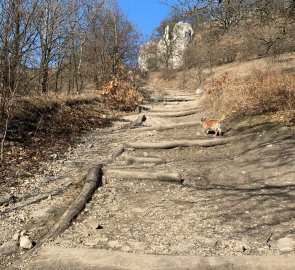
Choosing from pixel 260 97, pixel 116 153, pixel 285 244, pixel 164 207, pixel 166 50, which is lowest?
pixel 285 244

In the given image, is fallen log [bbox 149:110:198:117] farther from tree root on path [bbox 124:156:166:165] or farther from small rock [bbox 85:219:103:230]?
small rock [bbox 85:219:103:230]

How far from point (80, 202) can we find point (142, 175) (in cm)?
144

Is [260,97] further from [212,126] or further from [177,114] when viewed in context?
[177,114]

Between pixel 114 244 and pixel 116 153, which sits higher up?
pixel 116 153

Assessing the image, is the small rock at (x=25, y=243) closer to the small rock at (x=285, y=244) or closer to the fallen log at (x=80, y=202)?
the fallen log at (x=80, y=202)

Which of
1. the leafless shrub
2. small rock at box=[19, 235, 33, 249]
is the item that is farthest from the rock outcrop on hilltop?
small rock at box=[19, 235, 33, 249]

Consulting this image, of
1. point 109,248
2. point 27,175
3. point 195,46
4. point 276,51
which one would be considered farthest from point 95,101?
point 195,46

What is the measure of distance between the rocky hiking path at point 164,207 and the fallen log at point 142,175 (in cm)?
2

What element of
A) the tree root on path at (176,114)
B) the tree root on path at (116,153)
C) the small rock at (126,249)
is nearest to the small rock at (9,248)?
the small rock at (126,249)

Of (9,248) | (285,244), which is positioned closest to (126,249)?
(9,248)

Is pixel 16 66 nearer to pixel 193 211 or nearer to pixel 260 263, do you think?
pixel 193 211

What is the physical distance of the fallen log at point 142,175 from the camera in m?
6.26

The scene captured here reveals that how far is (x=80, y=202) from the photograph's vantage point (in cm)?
524

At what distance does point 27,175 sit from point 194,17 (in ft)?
16.9
